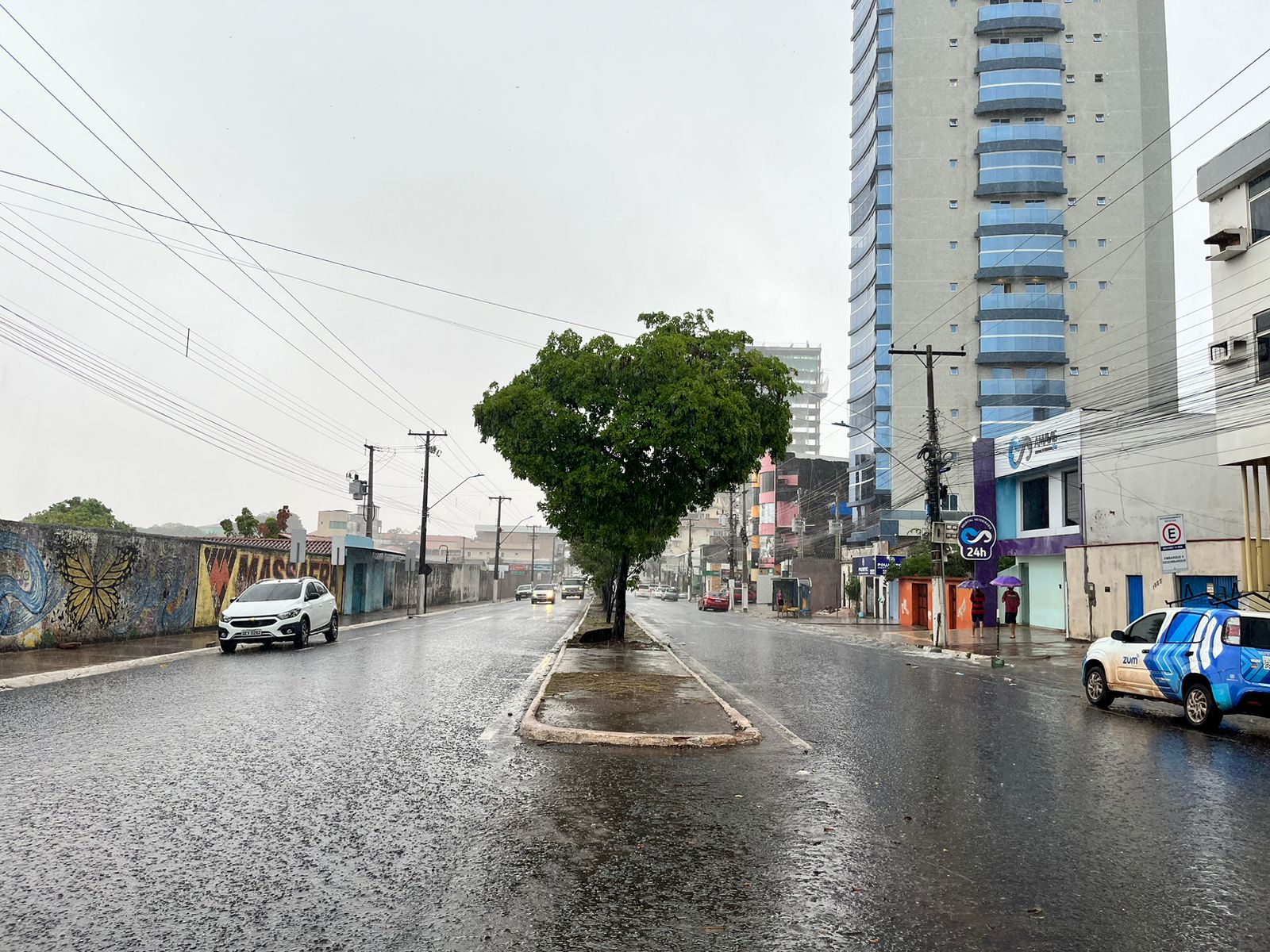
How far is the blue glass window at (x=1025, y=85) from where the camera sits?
81312 millimetres

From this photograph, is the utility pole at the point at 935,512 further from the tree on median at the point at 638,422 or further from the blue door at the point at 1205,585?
the tree on median at the point at 638,422

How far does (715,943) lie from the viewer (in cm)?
418

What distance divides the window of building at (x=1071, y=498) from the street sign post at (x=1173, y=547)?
20.4 meters

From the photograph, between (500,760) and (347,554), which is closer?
(500,760)

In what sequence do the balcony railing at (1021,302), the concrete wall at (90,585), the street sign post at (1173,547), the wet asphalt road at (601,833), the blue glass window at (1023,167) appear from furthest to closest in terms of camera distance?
1. the blue glass window at (1023,167)
2. the balcony railing at (1021,302)
3. the concrete wall at (90,585)
4. the street sign post at (1173,547)
5. the wet asphalt road at (601,833)

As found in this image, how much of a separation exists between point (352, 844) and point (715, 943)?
97.8 inches

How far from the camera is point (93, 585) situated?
21625mm

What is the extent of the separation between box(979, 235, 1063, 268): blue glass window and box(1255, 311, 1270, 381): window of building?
6064 cm

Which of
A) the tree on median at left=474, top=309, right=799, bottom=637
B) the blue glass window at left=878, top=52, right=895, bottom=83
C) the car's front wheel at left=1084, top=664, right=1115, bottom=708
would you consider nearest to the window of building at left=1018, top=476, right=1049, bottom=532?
the tree on median at left=474, top=309, right=799, bottom=637

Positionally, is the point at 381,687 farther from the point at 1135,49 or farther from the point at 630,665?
the point at 1135,49

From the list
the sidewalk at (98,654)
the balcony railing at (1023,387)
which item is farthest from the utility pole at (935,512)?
the balcony railing at (1023,387)

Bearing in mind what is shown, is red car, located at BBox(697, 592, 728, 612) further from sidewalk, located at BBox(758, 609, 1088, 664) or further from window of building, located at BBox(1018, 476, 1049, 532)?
window of building, located at BBox(1018, 476, 1049, 532)

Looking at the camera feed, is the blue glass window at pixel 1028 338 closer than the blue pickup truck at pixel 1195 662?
No

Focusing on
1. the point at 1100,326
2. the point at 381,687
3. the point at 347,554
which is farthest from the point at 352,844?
the point at 1100,326
